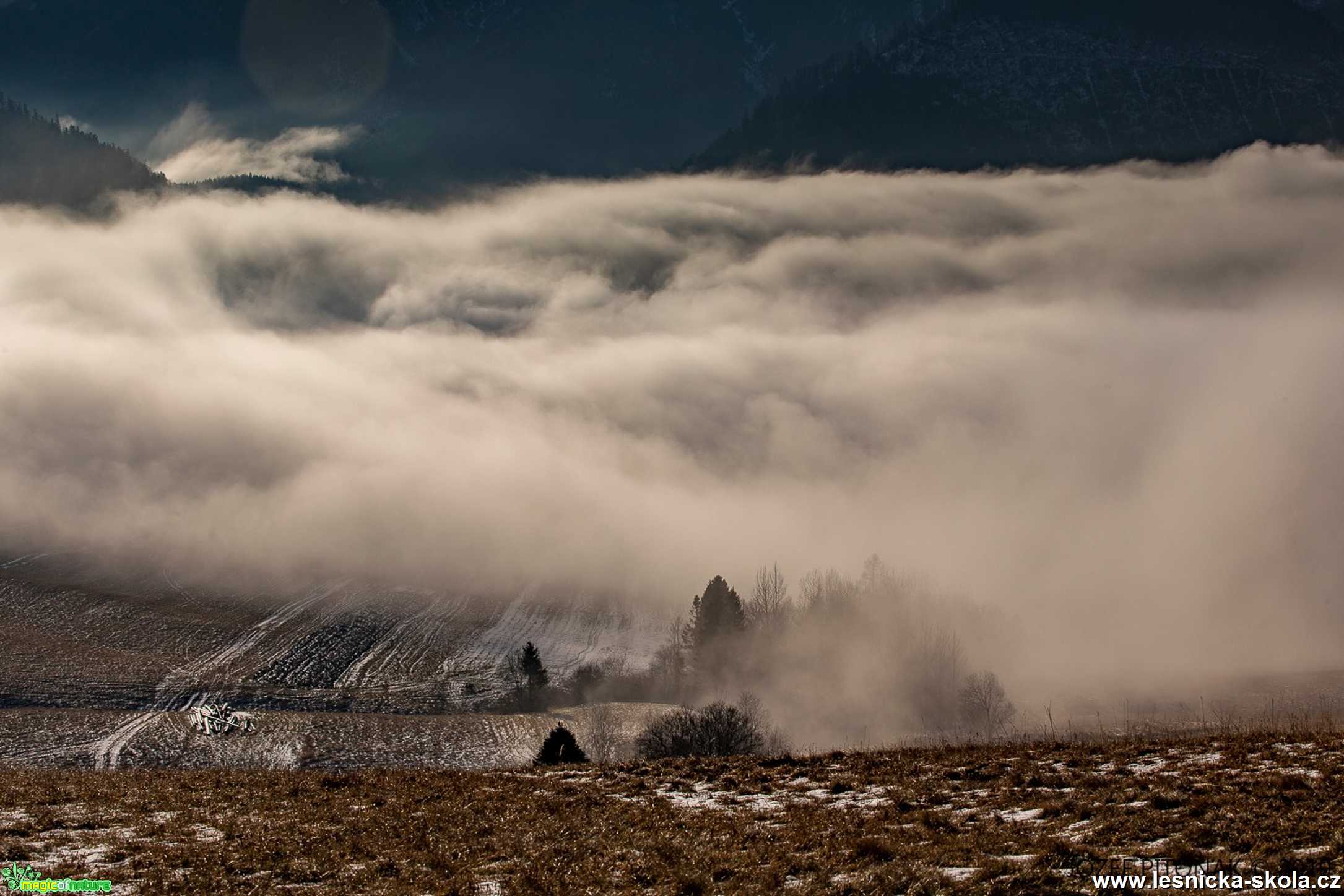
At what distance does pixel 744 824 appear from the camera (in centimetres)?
2486

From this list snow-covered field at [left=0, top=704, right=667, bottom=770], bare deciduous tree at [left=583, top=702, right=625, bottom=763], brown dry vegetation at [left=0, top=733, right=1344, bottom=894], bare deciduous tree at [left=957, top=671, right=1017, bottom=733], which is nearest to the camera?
brown dry vegetation at [left=0, top=733, right=1344, bottom=894]

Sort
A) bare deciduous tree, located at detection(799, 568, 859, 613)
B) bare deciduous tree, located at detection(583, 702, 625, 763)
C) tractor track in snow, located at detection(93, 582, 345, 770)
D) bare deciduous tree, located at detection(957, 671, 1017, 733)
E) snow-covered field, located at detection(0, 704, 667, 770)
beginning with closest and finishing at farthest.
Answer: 1. snow-covered field, located at detection(0, 704, 667, 770)
2. bare deciduous tree, located at detection(583, 702, 625, 763)
3. tractor track in snow, located at detection(93, 582, 345, 770)
4. bare deciduous tree, located at detection(957, 671, 1017, 733)
5. bare deciduous tree, located at detection(799, 568, 859, 613)

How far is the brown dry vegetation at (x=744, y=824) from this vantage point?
19.2 m

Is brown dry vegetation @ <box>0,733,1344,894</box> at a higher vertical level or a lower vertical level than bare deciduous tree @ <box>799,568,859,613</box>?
lower

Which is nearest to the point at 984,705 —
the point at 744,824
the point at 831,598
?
the point at 831,598

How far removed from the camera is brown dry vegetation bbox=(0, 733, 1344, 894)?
62.9 feet

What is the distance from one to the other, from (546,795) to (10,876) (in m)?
14.5

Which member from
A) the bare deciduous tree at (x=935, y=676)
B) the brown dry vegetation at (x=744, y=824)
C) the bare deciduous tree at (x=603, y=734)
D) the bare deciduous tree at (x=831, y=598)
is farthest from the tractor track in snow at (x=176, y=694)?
the bare deciduous tree at (x=831, y=598)

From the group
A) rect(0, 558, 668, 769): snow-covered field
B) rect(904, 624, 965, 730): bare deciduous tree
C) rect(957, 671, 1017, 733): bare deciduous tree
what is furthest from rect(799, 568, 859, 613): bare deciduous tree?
rect(957, 671, 1017, 733): bare deciduous tree

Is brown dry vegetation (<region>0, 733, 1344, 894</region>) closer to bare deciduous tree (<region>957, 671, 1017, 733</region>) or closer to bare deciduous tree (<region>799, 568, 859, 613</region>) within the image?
bare deciduous tree (<region>957, 671, 1017, 733</region>)

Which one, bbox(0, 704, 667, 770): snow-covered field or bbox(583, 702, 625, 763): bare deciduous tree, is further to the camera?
bbox(583, 702, 625, 763): bare deciduous tree

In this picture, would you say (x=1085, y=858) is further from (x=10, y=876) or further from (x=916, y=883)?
(x=10, y=876)

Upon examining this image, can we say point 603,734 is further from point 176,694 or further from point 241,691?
point 176,694

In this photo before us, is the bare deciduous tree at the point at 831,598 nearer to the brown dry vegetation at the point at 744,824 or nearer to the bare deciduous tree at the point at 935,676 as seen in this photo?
the bare deciduous tree at the point at 935,676
